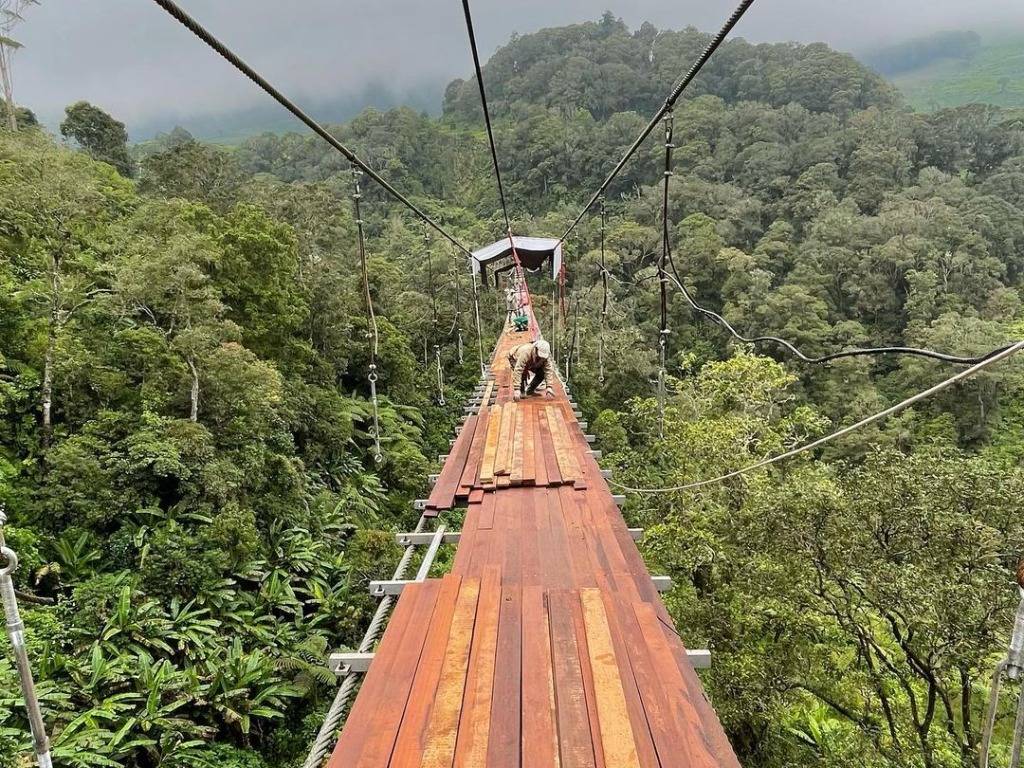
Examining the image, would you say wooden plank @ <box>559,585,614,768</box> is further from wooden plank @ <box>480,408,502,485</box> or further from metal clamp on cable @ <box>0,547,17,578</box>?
metal clamp on cable @ <box>0,547,17,578</box>

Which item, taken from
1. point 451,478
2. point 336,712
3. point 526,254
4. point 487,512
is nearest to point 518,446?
point 451,478

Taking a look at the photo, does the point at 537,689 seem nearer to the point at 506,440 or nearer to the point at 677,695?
the point at 677,695

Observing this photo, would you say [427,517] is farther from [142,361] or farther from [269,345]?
[269,345]

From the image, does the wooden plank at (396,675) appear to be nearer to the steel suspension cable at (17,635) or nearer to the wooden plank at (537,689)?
the wooden plank at (537,689)

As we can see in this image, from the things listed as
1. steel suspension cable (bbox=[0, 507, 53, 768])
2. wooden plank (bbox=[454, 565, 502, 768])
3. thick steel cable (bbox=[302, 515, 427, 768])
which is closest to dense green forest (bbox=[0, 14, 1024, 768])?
steel suspension cable (bbox=[0, 507, 53, 768])

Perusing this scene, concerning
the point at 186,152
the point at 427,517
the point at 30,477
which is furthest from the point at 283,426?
the point at 186,152
